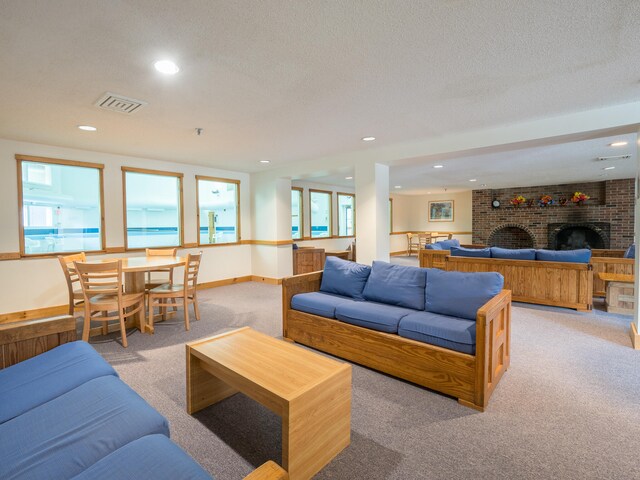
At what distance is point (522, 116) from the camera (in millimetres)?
3355

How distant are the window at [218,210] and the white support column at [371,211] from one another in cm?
296

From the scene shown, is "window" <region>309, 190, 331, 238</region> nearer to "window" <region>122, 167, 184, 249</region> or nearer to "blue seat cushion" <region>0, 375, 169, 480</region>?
"window" <region>122, 167, 184, 249</region>

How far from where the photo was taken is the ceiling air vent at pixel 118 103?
9.00ft

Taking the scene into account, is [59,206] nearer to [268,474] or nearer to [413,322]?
[413,322]

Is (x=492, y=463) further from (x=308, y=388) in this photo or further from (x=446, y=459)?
(x=308, y=388)

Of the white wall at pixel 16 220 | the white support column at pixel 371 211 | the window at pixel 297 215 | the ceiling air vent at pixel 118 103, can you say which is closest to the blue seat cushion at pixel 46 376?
the ceiling air vent at pixel 118 103

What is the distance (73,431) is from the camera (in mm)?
1216

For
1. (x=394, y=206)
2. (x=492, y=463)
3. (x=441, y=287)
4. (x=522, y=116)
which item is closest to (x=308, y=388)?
(x=492, y=463)

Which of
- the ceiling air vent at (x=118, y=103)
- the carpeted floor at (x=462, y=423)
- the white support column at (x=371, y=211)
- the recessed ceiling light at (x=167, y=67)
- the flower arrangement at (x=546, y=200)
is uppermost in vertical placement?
the ceiling air vent at (x=118, y=103)

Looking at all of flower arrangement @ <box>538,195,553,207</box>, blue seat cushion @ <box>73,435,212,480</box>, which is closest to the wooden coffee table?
blue seat cushion @ <box>73,435,212,480</box>

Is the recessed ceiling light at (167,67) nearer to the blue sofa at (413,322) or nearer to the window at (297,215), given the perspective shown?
the blue sofa at (413,322)

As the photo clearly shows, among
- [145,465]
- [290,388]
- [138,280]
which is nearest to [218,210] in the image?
[138,280]

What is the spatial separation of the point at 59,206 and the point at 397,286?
189 inches

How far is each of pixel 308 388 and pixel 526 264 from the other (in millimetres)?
4528
